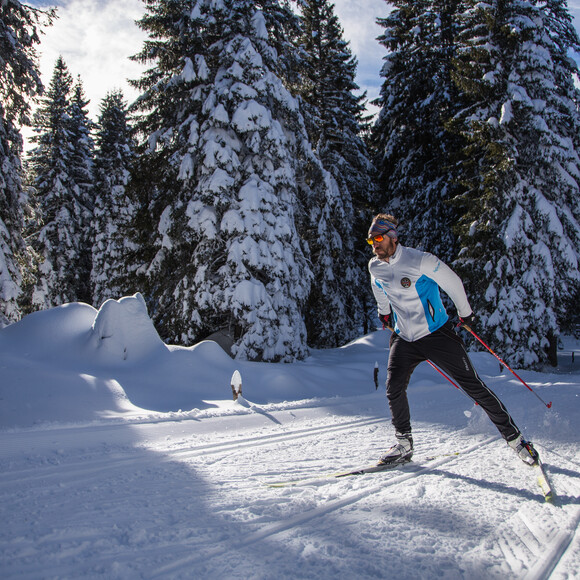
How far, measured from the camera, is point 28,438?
4.67 m

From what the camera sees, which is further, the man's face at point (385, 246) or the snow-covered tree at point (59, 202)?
the snow-covered tree at point (59, 202)

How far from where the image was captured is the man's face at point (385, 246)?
13.4ft

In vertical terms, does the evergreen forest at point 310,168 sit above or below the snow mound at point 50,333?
above

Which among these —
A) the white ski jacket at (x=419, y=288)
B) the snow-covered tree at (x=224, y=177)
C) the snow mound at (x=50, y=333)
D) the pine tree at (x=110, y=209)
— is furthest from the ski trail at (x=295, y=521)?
the pine tree at (x=110, y=209)

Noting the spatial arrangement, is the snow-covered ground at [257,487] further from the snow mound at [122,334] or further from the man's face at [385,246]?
the man's face at [385,246]

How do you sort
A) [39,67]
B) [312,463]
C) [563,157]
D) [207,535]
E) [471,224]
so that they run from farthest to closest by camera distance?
[471,224], [563,157], [39,67], [312,463], [207,535]

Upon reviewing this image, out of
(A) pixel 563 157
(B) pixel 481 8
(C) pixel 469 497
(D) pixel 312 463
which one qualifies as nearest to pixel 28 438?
(D) pixel 312 463

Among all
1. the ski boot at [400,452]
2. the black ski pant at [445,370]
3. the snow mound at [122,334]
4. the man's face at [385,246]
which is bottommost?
the ski boot at [400,452]

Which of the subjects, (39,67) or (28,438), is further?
(39,67)

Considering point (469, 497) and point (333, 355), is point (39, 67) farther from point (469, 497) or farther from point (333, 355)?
point (469, 497)

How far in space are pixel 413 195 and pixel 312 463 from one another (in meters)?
17.5

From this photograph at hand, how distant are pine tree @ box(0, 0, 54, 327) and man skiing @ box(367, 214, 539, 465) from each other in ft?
32.2

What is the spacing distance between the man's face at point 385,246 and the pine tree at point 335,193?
41.5 ft

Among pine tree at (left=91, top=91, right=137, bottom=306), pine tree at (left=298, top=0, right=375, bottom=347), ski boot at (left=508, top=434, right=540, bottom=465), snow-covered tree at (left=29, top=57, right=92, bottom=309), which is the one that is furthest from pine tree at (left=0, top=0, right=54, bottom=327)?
snow-covered tree at (left=29, top=57, right=92, bottom=309)
